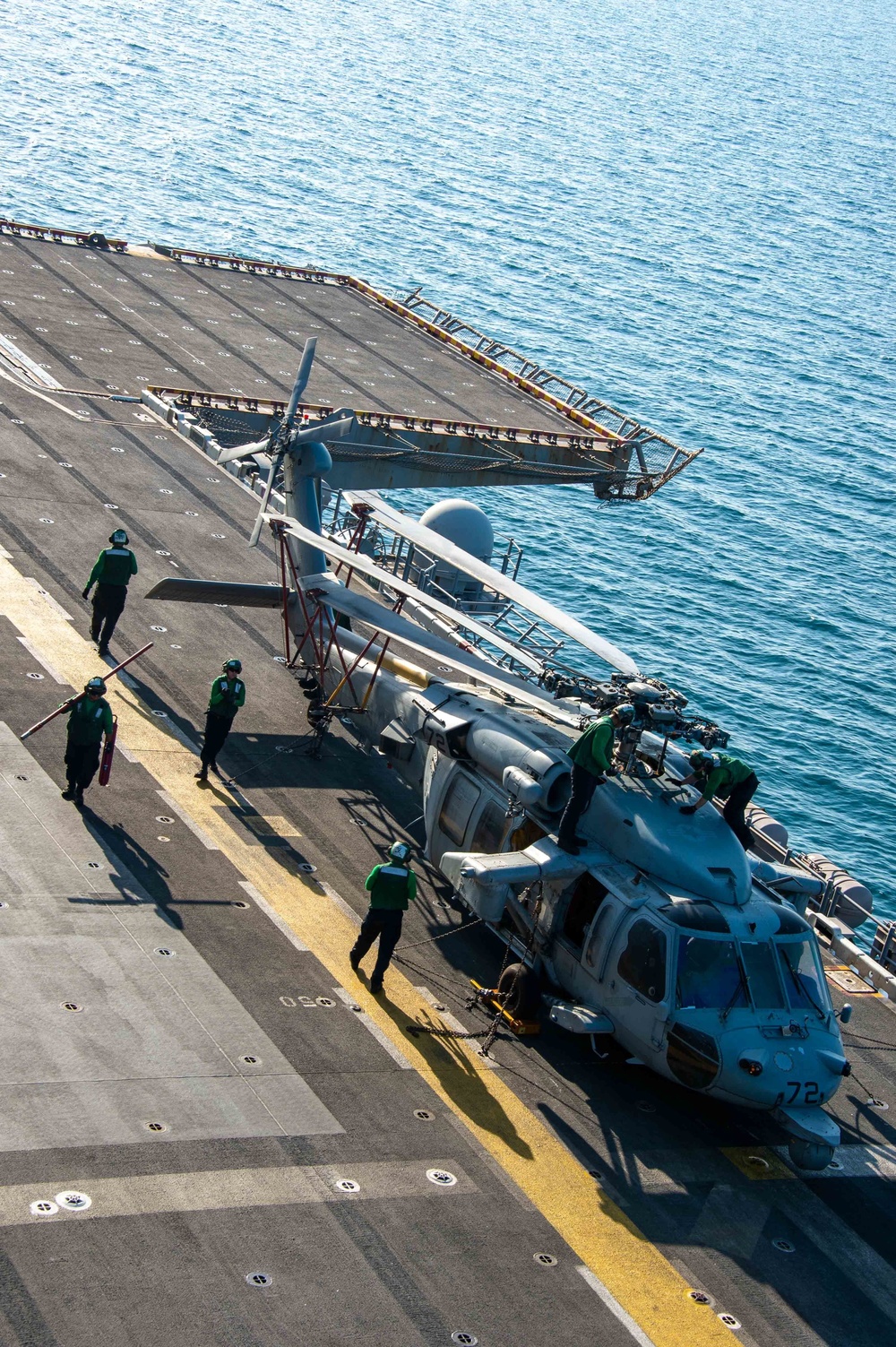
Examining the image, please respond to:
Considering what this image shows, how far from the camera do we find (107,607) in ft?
95.2

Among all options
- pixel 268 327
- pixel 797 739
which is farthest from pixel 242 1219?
pixel 268 327

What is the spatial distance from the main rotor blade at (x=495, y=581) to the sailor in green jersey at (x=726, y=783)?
1923mm

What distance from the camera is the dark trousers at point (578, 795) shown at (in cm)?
2138

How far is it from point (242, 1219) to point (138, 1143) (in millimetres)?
1622

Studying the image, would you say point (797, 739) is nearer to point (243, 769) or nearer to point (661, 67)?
point (243, 769)

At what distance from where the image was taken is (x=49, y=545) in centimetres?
3412

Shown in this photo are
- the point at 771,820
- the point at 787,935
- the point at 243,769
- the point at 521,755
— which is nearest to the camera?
the point at 787,935

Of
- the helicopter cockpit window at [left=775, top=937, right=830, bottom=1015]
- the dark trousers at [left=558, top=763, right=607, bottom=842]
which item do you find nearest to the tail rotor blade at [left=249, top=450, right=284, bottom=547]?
the dark trousers at [left=558, top=763, right=607, bottom=842]

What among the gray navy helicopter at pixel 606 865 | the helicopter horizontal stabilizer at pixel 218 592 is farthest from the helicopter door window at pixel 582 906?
the helicopter horizontal stabilizer at pixel 218 592

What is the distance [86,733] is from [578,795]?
800 centimetres

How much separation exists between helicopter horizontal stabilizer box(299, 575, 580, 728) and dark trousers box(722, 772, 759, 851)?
2787mm

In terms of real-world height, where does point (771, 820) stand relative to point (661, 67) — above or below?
below

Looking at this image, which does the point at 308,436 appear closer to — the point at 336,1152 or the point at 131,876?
the point at 131,876

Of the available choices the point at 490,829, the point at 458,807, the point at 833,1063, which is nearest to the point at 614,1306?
the point at 833,1063
